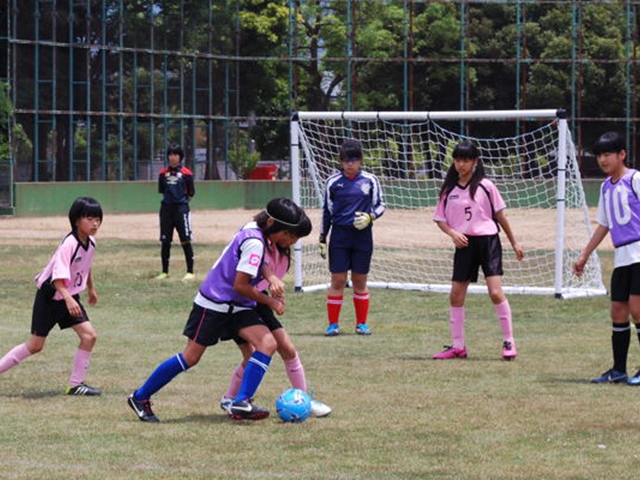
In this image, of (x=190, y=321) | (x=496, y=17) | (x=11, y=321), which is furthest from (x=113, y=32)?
(x=190, y=321)

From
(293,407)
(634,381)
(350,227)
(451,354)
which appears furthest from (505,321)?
(293,407)

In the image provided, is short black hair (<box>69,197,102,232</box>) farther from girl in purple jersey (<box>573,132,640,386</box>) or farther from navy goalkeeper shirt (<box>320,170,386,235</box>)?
navy goalkeeper shirt (<box>320,170,386,235</box>)

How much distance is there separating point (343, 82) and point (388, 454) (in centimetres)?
4859

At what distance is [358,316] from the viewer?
1351 centimetres

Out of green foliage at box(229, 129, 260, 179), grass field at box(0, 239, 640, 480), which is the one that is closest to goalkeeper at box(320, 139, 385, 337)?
grass field at box(0, 239, 640, 480)

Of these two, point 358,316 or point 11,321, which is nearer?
point 358,316

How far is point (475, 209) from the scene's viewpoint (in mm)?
11344

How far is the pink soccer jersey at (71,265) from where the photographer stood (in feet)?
29.9

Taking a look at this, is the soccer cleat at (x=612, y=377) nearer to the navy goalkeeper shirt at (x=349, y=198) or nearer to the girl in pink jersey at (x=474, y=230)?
the girl in pink jersey at (x=474, y=230)

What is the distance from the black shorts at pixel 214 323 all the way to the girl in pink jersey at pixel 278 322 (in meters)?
0.09

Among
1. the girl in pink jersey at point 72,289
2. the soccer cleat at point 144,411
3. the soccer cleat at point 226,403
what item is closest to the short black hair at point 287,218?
the soccer cleat at point 226,403

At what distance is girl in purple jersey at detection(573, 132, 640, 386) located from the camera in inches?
384

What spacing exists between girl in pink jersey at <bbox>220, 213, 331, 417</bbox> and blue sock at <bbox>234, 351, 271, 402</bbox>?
19cm

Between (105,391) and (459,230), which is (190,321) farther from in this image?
(459,230)
